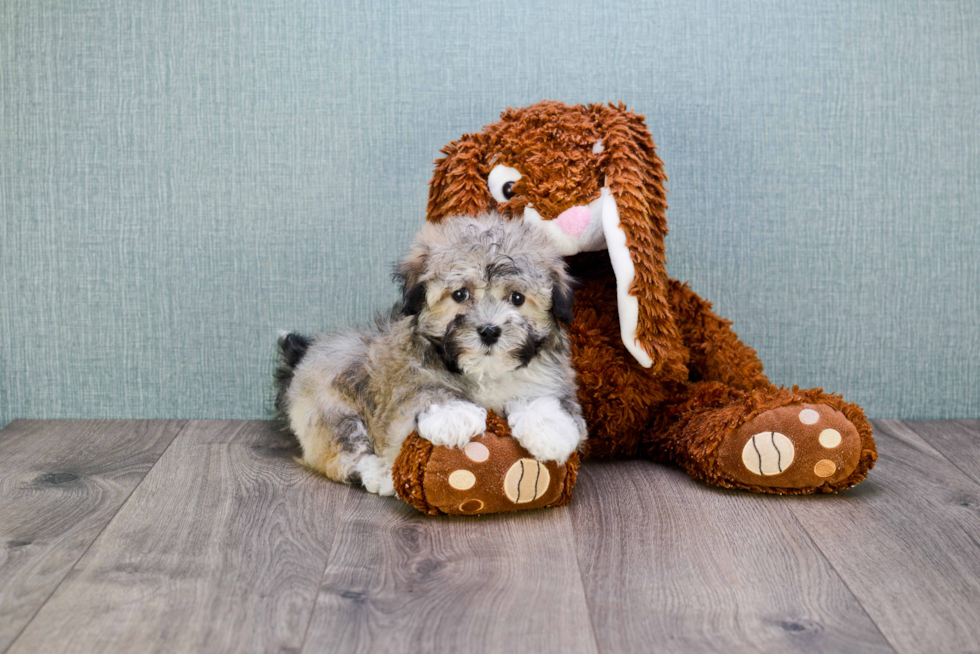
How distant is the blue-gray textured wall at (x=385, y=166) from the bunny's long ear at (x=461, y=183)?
392 millimetres

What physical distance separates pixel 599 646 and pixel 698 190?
1.55 metres

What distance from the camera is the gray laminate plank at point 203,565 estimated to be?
1.39 metres

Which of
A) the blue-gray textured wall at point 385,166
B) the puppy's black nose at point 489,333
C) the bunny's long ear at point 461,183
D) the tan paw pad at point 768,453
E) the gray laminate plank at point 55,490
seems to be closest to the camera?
the gray laminate plank at point 55,490

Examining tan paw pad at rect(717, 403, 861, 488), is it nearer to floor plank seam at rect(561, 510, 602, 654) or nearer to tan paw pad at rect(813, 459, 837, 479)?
tan paw pad at rect(813, 459, 837, 479)

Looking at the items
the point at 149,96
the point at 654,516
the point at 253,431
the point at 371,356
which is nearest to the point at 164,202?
the point at 149,96

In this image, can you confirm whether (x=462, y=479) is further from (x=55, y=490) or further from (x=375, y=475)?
(x=55, y=490)

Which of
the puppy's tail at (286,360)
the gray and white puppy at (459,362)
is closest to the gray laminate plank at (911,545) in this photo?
the gray and white puppy at (459,362)

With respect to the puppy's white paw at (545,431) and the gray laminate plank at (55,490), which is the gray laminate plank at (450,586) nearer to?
the puppy's white paw at (545,431)

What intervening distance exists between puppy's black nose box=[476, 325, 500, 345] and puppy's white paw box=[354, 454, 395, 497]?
431 mm

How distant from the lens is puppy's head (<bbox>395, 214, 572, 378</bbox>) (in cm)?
176

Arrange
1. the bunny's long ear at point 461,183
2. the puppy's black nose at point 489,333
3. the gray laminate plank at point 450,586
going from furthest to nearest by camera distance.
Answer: the bunny's long ear at point 461,183
the puppy's black nose at point 489,333
the gray laminate plank at point 450,586

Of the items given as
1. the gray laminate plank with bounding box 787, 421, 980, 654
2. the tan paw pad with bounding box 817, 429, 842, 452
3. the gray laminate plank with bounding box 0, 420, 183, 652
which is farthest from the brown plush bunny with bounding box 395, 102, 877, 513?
the gray laminate plank with bounding box 0, 420, 183, 652

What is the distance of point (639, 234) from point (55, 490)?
1474 millimetres

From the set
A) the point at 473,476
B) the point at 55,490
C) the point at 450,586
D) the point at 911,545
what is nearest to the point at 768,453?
the point at 911,545
